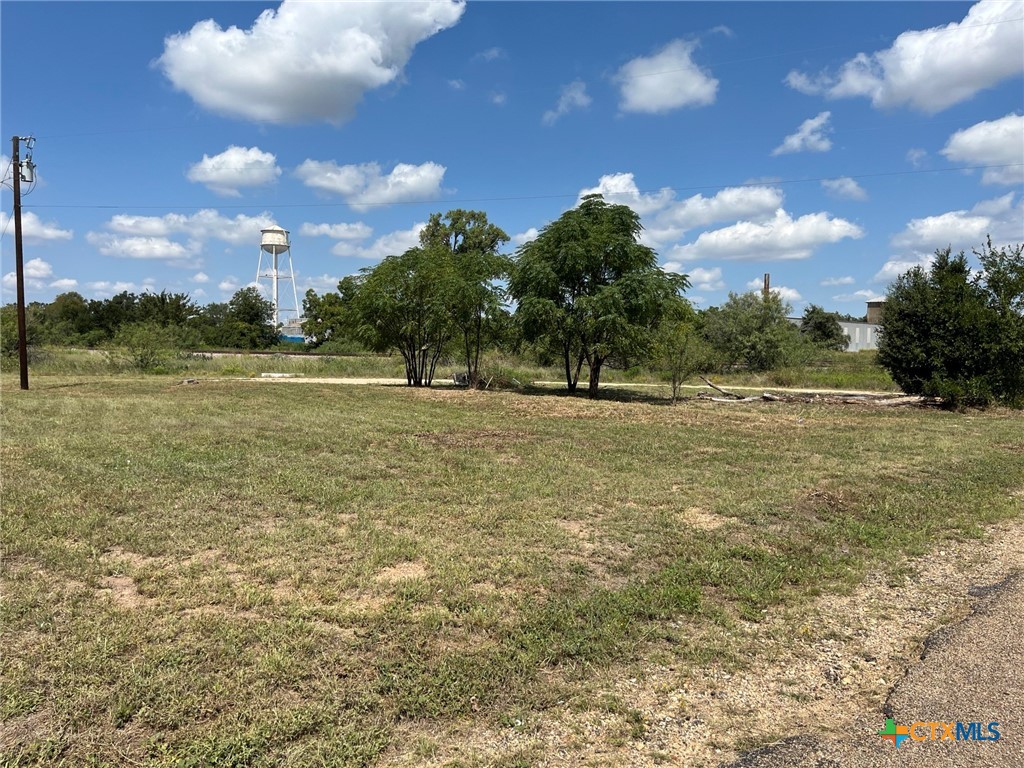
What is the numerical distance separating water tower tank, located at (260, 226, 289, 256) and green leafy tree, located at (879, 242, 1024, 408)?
72.0 m

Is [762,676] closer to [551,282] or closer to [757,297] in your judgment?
[551,282]

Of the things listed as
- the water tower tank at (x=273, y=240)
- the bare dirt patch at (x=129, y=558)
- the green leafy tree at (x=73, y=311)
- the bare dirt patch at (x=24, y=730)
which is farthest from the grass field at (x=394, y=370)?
the water tower tank at (x=273, y=240)

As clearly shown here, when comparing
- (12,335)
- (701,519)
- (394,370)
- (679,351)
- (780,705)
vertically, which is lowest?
(780,705)

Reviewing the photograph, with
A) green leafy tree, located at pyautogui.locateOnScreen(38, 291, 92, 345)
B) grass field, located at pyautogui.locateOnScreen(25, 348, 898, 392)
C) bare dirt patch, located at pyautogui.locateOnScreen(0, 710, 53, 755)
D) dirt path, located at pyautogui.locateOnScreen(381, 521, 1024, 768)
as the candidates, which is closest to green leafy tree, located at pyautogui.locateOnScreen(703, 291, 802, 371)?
grass field, located at pyautogui.locateOnScreen(25, 348, 898, 392)

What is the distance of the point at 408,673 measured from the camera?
3027 millimetres

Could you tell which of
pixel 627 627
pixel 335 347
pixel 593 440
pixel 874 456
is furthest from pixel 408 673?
pixel 335 347

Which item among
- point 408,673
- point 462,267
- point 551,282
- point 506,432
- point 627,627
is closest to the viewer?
point 408,673

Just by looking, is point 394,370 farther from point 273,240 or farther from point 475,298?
point 273,240

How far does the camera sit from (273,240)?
2992 inches

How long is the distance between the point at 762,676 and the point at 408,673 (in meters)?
1.79

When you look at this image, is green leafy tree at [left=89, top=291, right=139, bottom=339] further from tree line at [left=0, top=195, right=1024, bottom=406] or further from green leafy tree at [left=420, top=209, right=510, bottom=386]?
green leafy tree at [left=420, top=209, right=510, bottom=386]

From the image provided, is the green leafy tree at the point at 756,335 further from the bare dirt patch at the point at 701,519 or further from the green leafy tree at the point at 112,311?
the green leafy tree at the point at 112,311

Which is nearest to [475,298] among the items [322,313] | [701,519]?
[701,519]

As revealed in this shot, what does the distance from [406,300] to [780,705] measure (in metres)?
21.4
